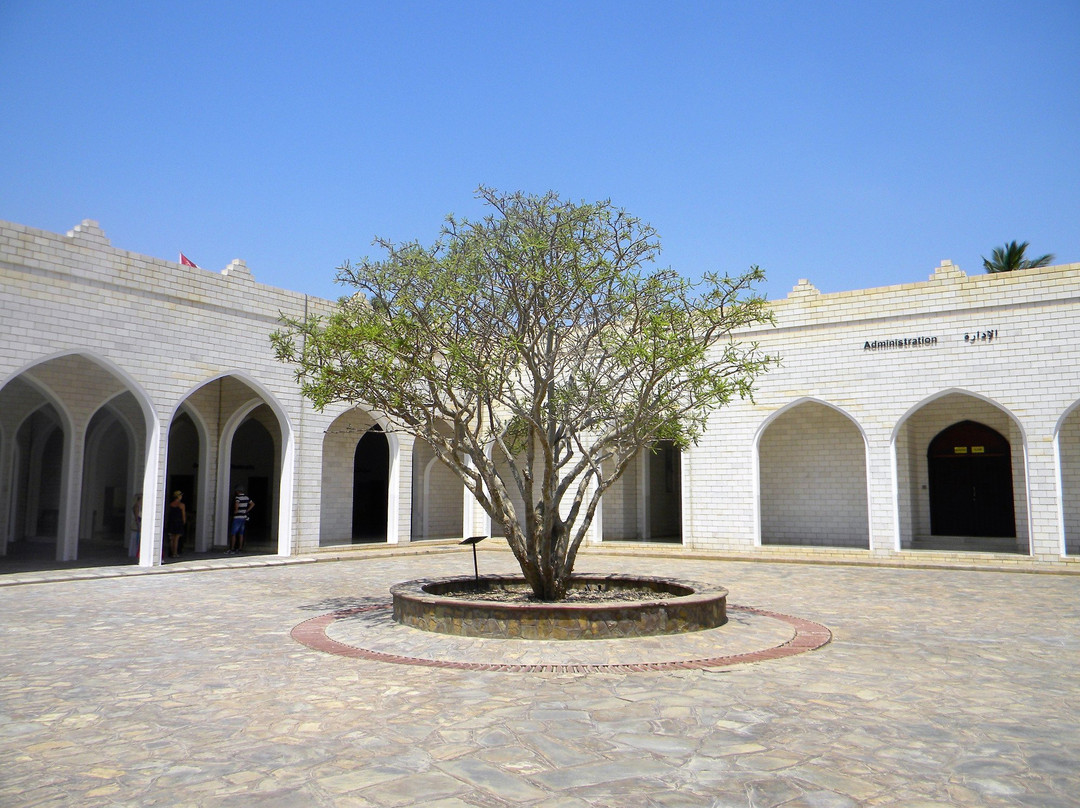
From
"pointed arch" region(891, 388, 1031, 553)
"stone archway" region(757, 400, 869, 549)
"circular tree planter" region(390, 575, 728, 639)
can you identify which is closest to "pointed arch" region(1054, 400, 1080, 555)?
"pointed arch" region(891, 388, 1031, 553)

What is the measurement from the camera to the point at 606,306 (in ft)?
29.0

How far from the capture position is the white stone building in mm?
13656

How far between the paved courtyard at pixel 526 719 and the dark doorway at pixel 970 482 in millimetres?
9877

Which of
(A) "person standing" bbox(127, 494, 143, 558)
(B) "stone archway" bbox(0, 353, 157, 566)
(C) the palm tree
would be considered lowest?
→ (A) "person standing" bbox(127, 494, 143, 558)

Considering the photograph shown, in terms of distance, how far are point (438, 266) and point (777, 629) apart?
5.00m

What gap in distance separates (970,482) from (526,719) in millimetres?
16334

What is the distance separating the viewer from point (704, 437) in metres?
18.1

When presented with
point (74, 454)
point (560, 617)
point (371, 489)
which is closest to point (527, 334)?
point (560, 617)

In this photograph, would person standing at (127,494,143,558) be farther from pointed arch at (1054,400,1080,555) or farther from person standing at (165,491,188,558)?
pointed arch at (1054,400,1080,555)

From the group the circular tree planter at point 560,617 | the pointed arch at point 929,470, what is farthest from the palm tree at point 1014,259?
the circular tree planter at point 560,617

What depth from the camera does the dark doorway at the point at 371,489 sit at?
2290 cm

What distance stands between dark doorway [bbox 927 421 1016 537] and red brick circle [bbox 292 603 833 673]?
1171 centimetres

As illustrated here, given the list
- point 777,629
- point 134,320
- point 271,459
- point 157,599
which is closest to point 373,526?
point 271,459

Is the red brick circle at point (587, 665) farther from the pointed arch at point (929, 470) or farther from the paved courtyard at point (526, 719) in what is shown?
the pointed arch at point (929, 470)
